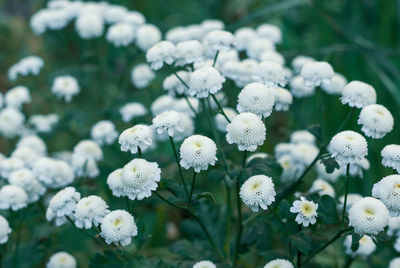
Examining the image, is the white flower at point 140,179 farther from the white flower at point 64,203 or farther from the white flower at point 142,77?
the white flower at point 142,77

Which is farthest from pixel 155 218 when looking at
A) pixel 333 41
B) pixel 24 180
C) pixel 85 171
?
pixel 333 41

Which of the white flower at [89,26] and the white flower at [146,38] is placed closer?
the white flower at [146,38]

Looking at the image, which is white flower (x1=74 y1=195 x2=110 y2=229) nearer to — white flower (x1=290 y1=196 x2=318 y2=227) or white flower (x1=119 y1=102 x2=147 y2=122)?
white flower (x1=290 y1=196 x2=318 y2=227)

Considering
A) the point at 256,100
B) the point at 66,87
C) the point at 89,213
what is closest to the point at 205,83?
the point at 256,100

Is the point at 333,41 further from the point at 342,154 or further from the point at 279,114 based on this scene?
the point at 342,154

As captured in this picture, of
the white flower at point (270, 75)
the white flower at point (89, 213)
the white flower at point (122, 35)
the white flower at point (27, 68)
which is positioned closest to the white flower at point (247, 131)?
the white flower at point (270, 75)

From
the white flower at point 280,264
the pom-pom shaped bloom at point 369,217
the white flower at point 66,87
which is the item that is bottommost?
the white flower at point 66,87

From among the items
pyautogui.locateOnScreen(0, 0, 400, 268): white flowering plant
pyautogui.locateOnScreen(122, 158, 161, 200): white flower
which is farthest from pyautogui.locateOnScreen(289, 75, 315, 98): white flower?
Answer: pyautogui.locateOnScreen(122, 158, 161, 200): white flower
